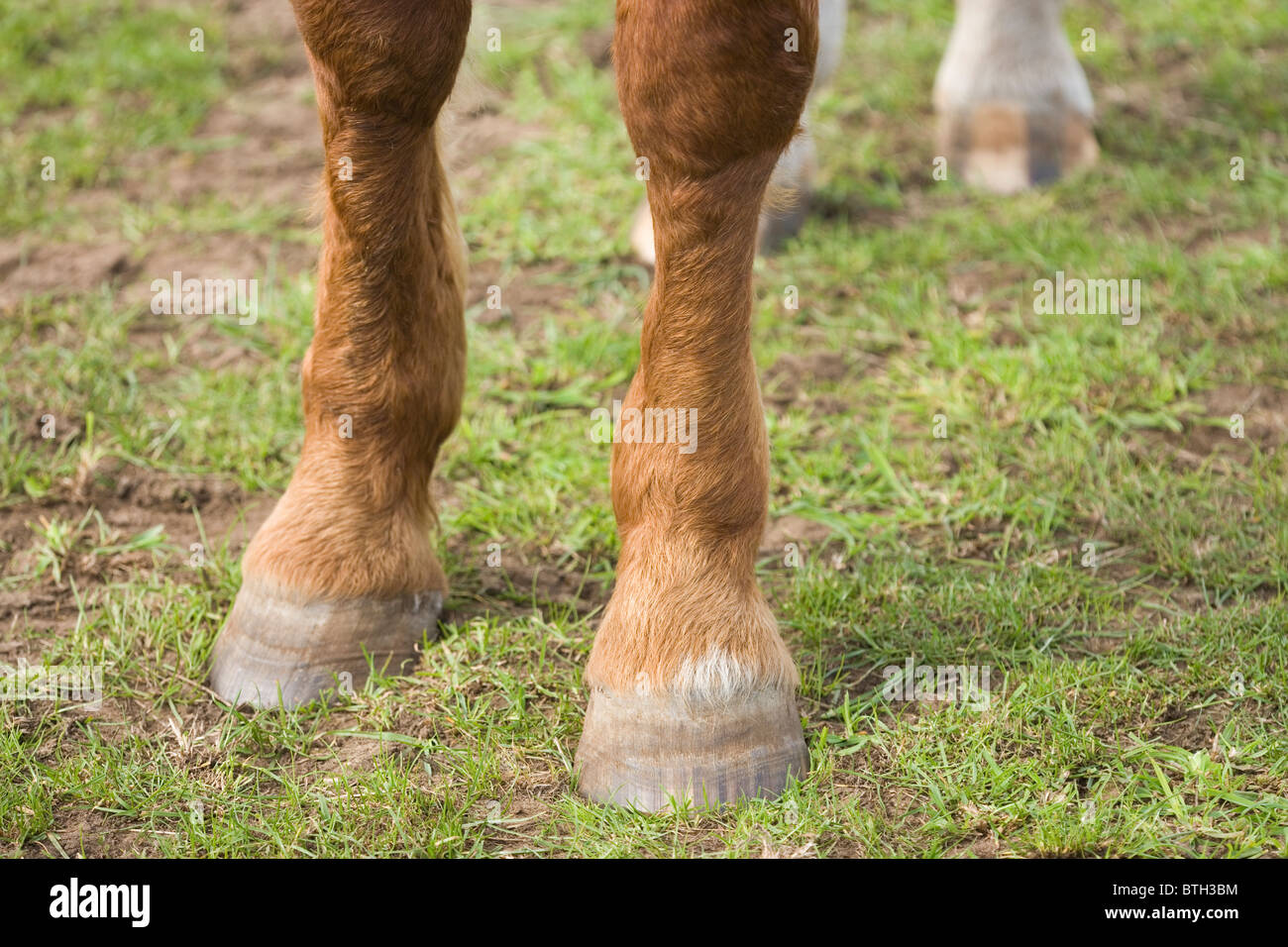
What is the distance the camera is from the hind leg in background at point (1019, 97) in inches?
183

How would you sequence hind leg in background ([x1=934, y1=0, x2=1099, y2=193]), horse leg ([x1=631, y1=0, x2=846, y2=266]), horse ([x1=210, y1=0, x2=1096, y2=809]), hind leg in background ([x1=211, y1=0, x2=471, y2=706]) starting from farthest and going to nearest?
hind leg in background ([x1=934, y1=0, x2=1099, y2=193]) → horse leg ([x1=631, y1=0, x2=846, y2=266]) → hind leg in background ([x1=211, y1=0, x2=471, y2=706]) → horse ([x1=210, y1=0, x2=1096, y2=809])

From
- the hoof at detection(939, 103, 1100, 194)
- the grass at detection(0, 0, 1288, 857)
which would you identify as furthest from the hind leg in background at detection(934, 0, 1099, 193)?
the grass at detection(0, 0, 1288, 857)

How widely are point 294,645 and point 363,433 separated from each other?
43cm

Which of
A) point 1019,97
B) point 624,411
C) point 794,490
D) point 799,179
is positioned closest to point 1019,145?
point 1019,97

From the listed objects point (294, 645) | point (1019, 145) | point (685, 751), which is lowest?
point (685, 751)

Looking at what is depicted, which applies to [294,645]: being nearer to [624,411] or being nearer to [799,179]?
[624,411]

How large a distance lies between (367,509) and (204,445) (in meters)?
0.95

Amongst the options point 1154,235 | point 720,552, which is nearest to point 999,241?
point 1154,235

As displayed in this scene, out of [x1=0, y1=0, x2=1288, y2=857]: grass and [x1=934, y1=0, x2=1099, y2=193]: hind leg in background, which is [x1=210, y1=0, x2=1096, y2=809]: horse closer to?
[x1=0, y1=0, x2=1288, y2=857]: grass

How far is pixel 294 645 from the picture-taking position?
2.62m

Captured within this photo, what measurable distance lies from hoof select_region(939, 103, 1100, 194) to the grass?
0.30 feet

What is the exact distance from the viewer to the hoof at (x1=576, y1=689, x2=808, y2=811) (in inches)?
90.1

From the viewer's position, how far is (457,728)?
2537 mm

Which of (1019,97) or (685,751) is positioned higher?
(1019,97)
